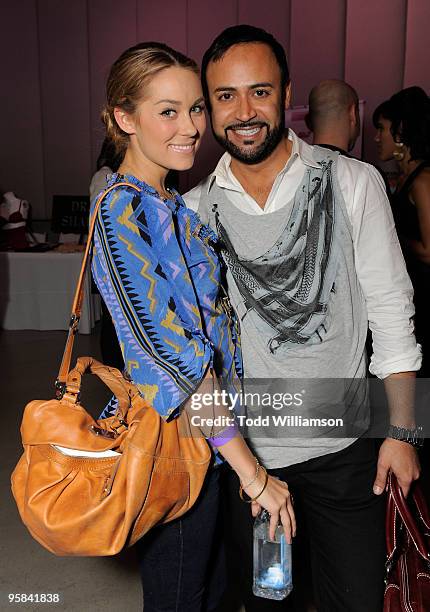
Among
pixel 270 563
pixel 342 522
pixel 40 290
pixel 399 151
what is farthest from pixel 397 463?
pixel 40 290

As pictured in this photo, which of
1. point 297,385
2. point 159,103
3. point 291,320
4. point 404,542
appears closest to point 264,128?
point 159,103

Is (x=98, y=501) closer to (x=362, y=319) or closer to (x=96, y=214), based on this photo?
(x=96, y=214)

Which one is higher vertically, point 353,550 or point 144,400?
point 144,400

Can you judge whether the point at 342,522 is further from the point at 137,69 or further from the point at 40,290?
the point at 40,290

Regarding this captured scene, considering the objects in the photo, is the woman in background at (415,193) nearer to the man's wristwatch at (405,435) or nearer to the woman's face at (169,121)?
the man's wristwatch at (405,435)

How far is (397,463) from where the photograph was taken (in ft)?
4.63

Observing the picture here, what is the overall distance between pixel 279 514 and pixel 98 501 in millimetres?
316

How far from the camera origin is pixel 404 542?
136 centimetres

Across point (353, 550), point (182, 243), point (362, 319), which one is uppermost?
point (182, 243)

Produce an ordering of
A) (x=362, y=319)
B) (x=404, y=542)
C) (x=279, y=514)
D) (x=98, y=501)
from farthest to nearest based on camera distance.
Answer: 1. (x=362, y=319)
2. (x=404, y=542)
3. (x=279, y=514)
4. (x=98, y=501)

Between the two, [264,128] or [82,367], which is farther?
[264,128]

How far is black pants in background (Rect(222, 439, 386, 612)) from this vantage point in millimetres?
1433

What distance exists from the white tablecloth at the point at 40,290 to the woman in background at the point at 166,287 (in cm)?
424

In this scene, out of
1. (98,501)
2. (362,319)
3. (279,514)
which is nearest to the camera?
(98,501)
